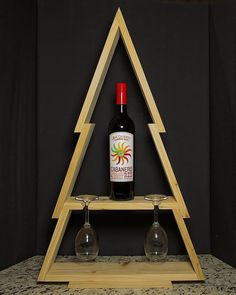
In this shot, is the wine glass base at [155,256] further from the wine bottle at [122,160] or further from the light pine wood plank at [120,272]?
the wine bottle at [122,160]

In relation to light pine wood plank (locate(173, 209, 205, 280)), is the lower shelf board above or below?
below

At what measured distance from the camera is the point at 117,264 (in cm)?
104

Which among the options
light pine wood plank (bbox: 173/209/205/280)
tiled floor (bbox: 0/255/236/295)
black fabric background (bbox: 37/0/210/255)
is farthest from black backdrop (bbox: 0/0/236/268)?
light pine wood plank (bbox: 173/209/205/280)

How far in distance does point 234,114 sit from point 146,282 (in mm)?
564

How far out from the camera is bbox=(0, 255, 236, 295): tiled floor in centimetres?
89

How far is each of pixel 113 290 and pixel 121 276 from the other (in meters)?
0.04

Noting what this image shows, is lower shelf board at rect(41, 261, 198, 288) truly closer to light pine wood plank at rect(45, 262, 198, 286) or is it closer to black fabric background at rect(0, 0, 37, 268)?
light pine wood plank at rect(45, 262, 198, 286)

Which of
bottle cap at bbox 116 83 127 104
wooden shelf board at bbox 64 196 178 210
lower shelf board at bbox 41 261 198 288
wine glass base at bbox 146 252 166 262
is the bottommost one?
lower shelf board at bbox 41 261 198 288

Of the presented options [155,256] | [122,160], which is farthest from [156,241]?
[122,160]

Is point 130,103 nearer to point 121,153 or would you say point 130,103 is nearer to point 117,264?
point 121,153

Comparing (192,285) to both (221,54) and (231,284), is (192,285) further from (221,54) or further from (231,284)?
(221,54)

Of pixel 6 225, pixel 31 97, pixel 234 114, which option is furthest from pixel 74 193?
pixel 234 114

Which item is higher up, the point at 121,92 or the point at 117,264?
the point at 121,92

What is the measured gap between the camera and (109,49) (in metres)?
1.03
